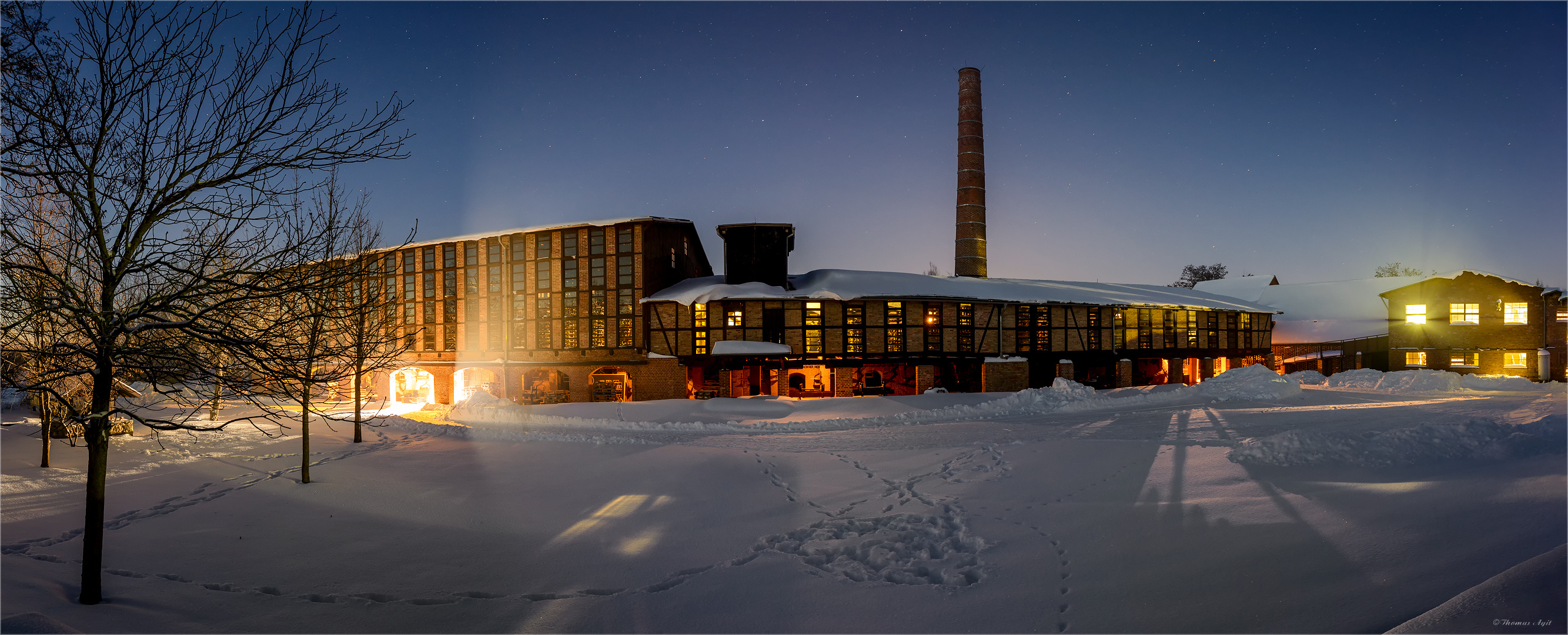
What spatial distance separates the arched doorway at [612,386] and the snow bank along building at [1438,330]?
138 ft

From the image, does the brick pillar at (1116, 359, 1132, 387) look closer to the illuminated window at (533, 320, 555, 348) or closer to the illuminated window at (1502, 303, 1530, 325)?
the illuminated window at (1502, 303, 1530, 325)

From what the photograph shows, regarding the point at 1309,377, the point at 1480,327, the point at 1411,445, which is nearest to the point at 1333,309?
the point at 1480,327

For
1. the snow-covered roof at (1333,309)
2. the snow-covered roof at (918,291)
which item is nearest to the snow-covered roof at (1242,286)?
the snow-covered roof at (1333,309)

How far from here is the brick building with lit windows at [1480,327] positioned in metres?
33.6

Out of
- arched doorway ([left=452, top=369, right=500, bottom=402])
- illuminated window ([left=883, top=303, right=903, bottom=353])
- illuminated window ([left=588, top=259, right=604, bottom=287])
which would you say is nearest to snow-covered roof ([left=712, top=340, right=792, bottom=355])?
illuminated window ([left=883, top=303, right=903, bottom=353])

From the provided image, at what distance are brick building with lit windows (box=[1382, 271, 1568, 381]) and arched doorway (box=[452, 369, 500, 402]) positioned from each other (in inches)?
2027

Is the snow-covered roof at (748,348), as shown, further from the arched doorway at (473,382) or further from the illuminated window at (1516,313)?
the illuminated window at (1516,313)

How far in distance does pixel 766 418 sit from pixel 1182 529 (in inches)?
606

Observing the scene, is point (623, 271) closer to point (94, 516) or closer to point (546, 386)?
point (546, 386)

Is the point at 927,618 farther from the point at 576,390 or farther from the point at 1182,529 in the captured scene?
the point at 576,390

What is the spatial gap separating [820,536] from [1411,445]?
9.06 metres

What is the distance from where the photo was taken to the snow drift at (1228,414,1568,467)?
8945 millimetres

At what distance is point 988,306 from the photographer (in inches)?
1163

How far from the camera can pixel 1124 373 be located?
3206 centimetres
